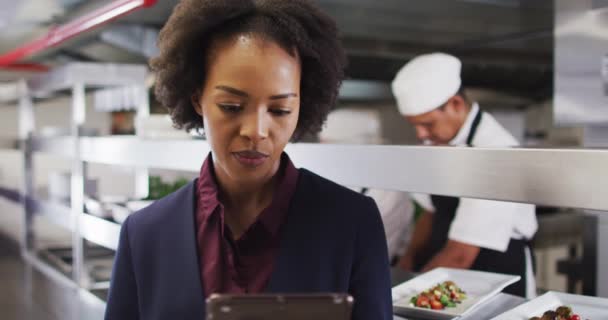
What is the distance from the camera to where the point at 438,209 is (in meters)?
2.46

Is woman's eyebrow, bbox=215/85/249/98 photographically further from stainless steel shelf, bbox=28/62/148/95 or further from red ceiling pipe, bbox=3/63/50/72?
red ceiling pipe, bbox=3/63/50/72

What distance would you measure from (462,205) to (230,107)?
5.03ft

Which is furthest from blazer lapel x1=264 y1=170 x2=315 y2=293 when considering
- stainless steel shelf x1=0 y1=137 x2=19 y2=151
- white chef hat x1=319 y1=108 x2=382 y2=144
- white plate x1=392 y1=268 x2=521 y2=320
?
stainless steel shelf x1=0 y1=137 x2=19 y2=151

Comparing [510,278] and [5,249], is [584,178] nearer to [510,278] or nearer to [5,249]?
[510,278]

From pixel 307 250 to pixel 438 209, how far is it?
1.85 metres

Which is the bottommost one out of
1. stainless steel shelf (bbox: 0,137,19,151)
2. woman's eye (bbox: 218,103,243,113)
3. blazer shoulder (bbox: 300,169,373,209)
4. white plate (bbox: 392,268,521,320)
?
white plate (bbox: 392,268,521,320)

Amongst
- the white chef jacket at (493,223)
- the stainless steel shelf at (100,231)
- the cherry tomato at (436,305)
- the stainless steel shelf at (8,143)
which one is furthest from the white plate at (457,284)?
the stainless steel shelf at (8,143)

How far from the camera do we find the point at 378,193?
233 cm

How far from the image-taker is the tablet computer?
49 cm

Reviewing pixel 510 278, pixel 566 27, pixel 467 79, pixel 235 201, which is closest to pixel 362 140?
pixel 566 27

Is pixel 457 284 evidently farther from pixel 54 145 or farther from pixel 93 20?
pixel 54 145

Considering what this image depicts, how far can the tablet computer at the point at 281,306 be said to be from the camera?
0.49 metres

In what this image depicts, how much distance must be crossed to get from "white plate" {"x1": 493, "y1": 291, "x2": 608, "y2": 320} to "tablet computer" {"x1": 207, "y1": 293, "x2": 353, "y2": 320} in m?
0.45

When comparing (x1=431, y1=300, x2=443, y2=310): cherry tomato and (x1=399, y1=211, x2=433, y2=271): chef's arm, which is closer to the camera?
(x1=431, y1=300, x2=443, y2=310): cherry tomato
